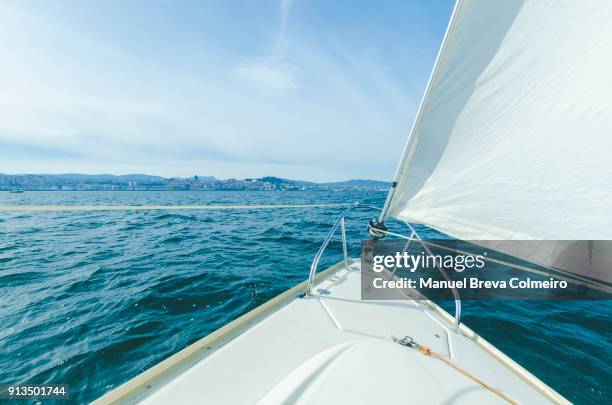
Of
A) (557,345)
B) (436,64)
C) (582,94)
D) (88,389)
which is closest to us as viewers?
(582,94)

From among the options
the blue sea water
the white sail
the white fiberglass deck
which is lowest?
the blue sea water

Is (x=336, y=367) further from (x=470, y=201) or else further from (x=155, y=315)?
(x=155, y=315)

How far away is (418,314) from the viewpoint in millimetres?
2932

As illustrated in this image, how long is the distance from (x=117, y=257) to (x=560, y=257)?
9565mm

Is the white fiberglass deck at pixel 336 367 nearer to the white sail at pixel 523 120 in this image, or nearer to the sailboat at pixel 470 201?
the sailboat at pixel 470 201

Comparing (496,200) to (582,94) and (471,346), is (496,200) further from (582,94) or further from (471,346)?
(471,346)

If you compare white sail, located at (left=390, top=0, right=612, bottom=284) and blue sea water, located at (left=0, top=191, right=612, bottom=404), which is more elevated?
white sail, located at (left=390, top=0, right=612, bottom=284)

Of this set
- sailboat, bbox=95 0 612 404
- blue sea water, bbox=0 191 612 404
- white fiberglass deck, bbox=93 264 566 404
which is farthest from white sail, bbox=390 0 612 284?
blue sea water, bbox=0 191 612 404

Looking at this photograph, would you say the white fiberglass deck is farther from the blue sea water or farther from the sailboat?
the blue sea water

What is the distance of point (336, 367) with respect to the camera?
1422 mm

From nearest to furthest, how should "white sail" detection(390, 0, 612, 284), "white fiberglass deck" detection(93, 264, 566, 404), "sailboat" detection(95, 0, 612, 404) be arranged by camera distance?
"white fiberglass deck" detection(93, 264, 566, 404), "sailboat" detection(95, 0, 612, 404), "white sail" detection(390, 0, 612, 284)

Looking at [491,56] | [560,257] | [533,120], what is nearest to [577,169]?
[533,120]

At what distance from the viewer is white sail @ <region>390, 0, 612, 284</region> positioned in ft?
5.79

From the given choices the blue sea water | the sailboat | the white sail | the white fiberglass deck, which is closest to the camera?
the white fiberglass deck
